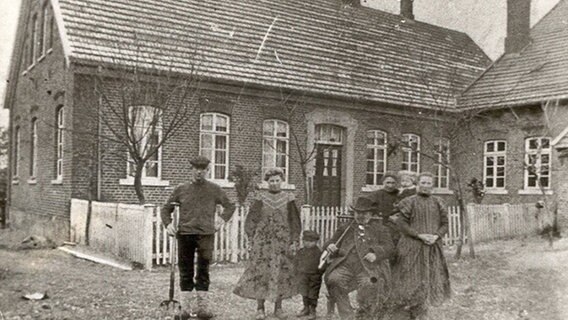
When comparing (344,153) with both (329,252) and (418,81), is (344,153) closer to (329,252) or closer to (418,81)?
(418,81)

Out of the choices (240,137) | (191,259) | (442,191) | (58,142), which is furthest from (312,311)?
A: (442,191)

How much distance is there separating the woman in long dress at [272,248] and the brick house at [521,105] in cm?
1250

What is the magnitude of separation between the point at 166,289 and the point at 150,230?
2124 mm

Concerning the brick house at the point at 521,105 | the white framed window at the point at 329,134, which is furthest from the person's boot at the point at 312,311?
the brick house at the point at 521,105

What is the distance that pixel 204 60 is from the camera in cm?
1584

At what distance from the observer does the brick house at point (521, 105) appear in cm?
1916

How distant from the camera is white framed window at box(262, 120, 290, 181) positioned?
58.3 ft

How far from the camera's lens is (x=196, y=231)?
7.14 meters

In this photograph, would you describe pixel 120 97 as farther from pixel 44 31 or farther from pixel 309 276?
pixel 309 276

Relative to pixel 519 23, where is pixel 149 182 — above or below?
below

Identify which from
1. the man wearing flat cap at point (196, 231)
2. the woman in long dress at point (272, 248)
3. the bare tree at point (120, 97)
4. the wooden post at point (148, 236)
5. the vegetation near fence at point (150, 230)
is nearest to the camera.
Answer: the man wearing flat cap at point (196, 231)

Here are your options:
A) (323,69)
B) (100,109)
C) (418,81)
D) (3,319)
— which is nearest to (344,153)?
(323,69)

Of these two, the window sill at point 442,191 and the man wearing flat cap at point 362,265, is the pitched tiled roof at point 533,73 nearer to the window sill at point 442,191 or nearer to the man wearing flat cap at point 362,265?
the window sill at point 442,191

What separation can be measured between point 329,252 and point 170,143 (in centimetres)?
954
